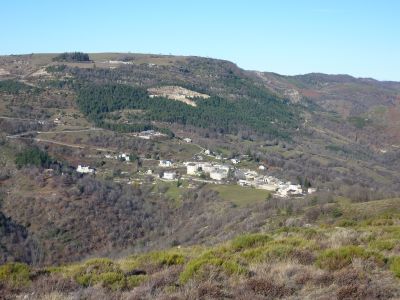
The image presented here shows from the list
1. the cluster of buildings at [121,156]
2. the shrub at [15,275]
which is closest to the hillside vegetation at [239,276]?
the shrub at [15,275]

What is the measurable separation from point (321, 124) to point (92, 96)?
8003 cm

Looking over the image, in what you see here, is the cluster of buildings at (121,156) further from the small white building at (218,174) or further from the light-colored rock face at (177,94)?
the light-colored rock face at (177,94)

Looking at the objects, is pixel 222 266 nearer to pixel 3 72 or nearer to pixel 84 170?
pixel 84 170

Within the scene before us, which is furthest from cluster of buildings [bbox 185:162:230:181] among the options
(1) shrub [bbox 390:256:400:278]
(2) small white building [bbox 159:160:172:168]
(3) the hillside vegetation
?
(1) shrub [bbox 390:256:400:278]

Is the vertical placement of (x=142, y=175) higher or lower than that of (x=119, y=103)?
lower

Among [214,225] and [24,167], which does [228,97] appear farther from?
[214,225]

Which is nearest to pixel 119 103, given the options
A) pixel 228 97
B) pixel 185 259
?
pixel 228 97

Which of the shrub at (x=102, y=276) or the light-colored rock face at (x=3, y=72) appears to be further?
the light-colored rock face at (x=3, y=72)

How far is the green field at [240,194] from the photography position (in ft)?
197

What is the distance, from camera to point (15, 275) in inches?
362

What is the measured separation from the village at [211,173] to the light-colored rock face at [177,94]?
5150 cm

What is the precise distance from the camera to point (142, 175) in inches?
2997

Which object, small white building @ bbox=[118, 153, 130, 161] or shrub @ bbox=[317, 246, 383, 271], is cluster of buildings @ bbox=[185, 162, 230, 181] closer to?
small white building @ bbox=[118, 153, 130, 161]

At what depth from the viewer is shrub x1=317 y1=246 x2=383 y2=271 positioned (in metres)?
9.09
